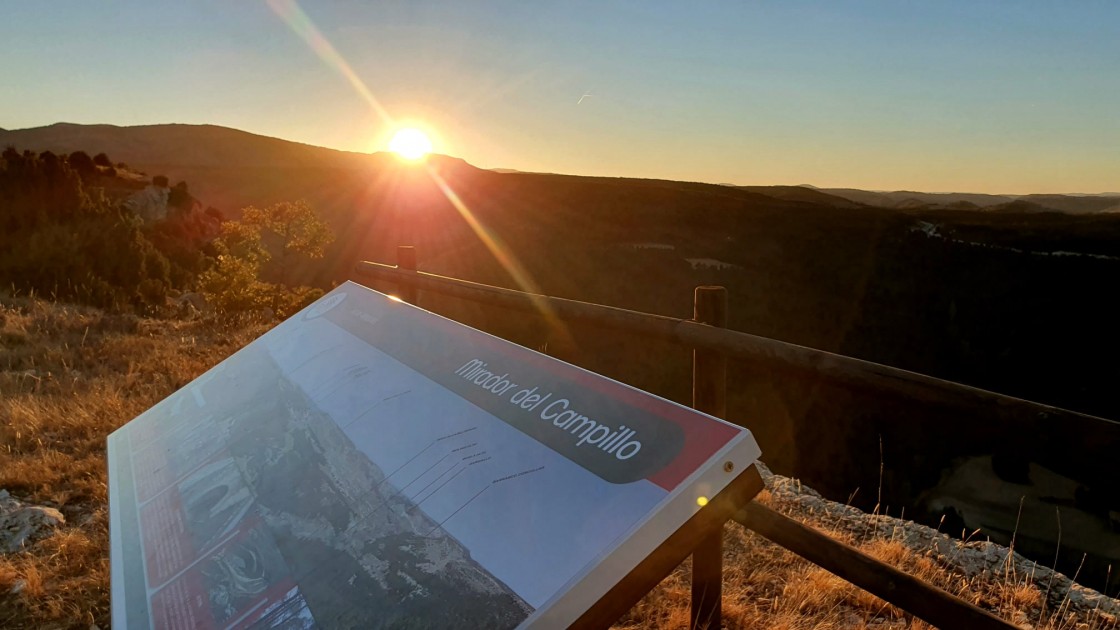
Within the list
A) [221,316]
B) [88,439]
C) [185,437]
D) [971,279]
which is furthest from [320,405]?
[971,279]

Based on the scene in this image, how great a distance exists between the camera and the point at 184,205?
2375 centimetres

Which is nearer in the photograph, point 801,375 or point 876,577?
point 876,577

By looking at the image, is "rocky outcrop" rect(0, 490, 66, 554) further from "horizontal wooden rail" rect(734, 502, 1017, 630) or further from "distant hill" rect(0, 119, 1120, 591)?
"distant hill" rect(0, 119, 1120, 591)

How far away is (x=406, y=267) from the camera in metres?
5.11

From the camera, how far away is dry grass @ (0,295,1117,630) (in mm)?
2830

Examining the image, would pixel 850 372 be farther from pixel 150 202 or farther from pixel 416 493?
pixel 150 202

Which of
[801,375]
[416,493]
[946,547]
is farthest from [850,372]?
[946,547]

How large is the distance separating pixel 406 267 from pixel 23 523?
9.09 feet

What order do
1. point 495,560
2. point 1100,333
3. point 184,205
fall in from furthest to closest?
point 1100,333, point 184,205, point 495,560

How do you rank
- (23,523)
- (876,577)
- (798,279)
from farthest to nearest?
(798,279) < (23,523) < (876,577)

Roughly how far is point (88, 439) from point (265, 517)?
12.5 feet

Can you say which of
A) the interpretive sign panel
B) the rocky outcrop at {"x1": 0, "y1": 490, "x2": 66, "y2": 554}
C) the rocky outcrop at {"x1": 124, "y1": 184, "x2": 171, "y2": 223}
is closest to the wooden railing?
the interpretive sign panel

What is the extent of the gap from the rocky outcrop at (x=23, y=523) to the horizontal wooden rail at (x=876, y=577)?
11.8 ft

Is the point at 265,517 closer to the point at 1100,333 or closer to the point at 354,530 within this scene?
the point at 354,530
